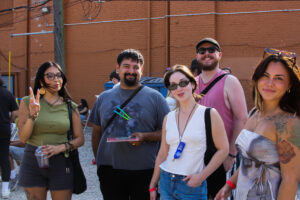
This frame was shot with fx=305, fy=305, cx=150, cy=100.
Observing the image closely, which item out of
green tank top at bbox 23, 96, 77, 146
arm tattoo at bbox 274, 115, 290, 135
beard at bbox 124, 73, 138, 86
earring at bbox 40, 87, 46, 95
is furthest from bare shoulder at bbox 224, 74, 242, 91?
earring at bbox 40, 87, 46, 95

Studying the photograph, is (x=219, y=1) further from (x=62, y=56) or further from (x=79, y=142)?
(x=79, y=142)

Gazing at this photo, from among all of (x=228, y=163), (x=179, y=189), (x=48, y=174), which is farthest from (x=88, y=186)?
(x=179, y=189)

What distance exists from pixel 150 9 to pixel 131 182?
1001cm

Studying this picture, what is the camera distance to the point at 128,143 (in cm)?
298

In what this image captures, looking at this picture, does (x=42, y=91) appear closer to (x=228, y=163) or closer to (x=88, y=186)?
(x=228, y=163)

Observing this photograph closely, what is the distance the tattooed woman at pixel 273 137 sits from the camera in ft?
6.00

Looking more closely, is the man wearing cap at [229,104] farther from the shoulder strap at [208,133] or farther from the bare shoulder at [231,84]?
the shoulder strap at [208,133]

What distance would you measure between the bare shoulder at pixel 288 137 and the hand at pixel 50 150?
2.15 metres

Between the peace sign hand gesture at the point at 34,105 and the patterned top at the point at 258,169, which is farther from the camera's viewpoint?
the peace sign hand gesture at the point at 34,105

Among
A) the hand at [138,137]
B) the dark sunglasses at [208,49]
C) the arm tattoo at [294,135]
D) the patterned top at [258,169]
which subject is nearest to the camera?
the arm tattoo at [294,135]

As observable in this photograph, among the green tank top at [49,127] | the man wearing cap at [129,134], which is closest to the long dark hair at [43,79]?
the green tank top at [49,127]

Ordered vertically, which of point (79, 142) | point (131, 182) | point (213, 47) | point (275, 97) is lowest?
point (131, 182)

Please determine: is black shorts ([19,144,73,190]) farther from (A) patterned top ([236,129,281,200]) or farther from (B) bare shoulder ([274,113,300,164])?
(B) bare shoulder ([274,113,300,164])

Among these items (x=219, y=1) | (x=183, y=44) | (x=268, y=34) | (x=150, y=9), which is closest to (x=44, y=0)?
(x=150, y=9)
